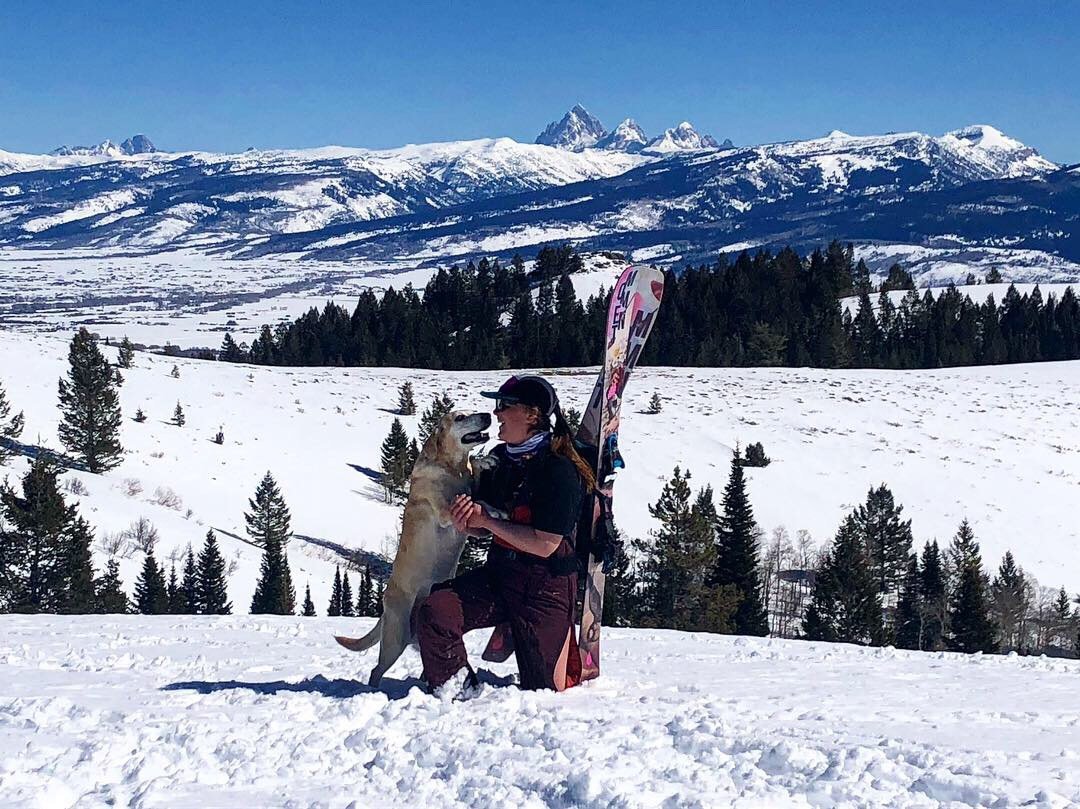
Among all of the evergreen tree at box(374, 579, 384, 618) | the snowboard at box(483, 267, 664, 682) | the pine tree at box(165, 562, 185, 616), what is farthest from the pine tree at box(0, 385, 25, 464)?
the snowboard at box(483, 267, 664, 682)

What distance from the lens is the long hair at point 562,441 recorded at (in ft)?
22.3

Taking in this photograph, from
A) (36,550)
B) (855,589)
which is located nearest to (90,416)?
(36,550)

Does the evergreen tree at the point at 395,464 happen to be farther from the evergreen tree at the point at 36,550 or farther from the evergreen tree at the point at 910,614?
the evergreen tree at the point at 910,614

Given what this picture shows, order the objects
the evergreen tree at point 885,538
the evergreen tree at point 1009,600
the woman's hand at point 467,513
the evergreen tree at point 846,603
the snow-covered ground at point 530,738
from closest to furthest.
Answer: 1. the snow-covered ground at point 530,738
2. the woman's hand at point 467,513
3. the evergreen tree at point 846,603
4. the evergreen tree at point 1009,600
5. the evergreen tree at point 885,538

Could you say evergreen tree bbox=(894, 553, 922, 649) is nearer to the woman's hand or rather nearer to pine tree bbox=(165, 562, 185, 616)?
pine tree bbox=(165, 562, 185, 616)

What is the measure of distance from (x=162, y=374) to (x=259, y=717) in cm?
6507

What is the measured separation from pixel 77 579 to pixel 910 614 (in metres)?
32.2

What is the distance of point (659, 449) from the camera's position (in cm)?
5588

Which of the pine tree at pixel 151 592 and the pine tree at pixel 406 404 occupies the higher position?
the pine tree at pixel 406 404

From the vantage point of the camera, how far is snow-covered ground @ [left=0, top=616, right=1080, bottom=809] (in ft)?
15.9

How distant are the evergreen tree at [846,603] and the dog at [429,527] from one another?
3293 cm

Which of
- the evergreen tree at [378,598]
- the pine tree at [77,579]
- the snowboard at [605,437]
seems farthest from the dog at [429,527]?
the pine tree at [77,579]

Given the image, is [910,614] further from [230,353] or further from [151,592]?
[230,353]

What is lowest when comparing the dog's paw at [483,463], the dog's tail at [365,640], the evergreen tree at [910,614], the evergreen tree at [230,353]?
the evergreen tree at [910,614]
